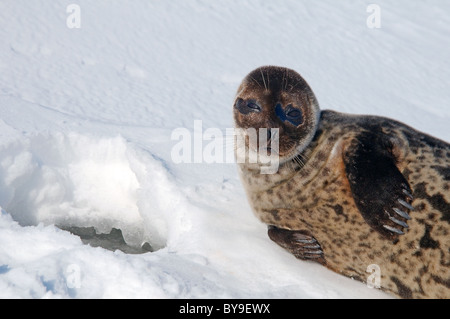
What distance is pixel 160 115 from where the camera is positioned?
441 centimetres

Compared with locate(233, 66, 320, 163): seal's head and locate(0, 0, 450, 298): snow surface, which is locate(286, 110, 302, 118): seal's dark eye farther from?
locate(0, 0, 450, 298): snow surface

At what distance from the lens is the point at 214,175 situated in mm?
3418

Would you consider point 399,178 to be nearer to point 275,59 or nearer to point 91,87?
point 91,87

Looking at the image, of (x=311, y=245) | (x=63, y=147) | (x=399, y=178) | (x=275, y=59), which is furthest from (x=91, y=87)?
(x=399, y=178)

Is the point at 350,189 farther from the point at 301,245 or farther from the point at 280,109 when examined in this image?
the point at 280,109

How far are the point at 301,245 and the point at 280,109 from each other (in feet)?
2.28

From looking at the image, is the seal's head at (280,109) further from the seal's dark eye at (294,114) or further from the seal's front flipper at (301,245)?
the seal's front flipper at (301,245)

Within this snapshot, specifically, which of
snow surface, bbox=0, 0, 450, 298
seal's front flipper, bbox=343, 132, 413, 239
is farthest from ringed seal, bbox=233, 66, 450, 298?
snow surface, bbox=0, 0, 450, 298

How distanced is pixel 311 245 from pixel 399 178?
1.90 feet

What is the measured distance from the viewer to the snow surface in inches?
87.3

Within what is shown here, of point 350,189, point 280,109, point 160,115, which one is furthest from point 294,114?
point 160,115

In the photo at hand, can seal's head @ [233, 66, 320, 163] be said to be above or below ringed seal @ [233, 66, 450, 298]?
above

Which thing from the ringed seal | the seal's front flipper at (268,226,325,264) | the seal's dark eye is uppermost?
the seal's dark eye

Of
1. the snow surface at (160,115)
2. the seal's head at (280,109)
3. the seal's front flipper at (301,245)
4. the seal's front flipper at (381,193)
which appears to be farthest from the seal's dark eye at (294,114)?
the snow surface at (160,115)
